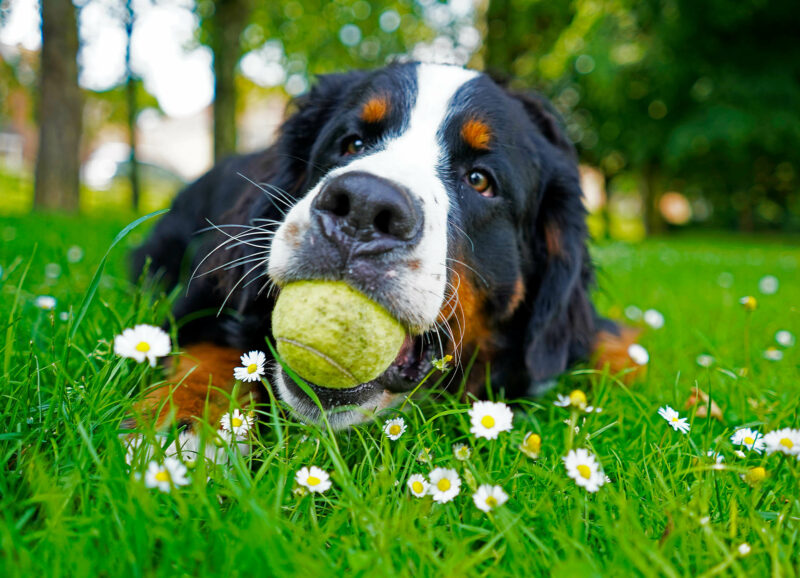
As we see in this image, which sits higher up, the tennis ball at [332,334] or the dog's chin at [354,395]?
the tennis ball at [332,334]

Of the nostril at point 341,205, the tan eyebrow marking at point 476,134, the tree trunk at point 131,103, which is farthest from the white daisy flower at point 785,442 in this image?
the tree trunk at point 131,103

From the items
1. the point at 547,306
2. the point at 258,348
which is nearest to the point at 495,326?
the point at 547,306

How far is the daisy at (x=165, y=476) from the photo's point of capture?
1.16 m

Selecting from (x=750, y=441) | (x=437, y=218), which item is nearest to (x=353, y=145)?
(x=437, y=218)

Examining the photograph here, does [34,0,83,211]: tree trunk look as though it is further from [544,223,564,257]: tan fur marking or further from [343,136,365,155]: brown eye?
[544,223,564,257]: tan fur marking

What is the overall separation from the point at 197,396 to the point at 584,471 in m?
1.23

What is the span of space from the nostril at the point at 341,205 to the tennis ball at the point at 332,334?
0.20 metres

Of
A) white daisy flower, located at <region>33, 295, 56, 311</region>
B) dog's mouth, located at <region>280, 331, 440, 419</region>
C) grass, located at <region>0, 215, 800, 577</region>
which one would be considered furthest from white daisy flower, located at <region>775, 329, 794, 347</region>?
white daisy flower, located at <region>33, 295, 56, 311</region>

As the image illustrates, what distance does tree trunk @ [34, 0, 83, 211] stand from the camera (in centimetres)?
976

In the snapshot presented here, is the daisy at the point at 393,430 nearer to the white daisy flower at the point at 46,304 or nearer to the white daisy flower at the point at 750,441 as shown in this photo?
the white daisy flower at the point at 750,441

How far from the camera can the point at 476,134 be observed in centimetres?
238

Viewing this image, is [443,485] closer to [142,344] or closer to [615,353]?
[142,344]

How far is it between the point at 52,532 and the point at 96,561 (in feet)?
0.37

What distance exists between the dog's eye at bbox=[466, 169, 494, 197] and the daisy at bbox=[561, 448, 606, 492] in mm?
1312
